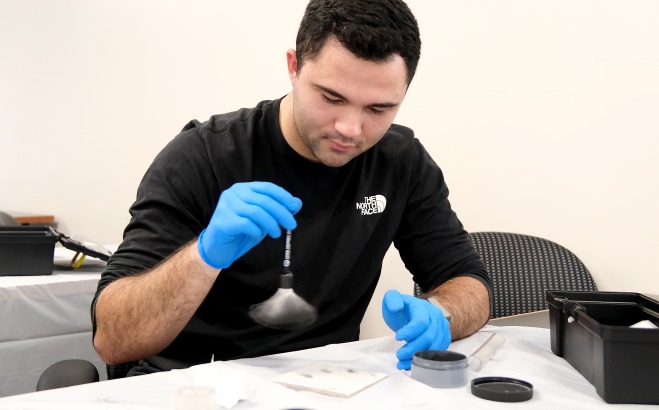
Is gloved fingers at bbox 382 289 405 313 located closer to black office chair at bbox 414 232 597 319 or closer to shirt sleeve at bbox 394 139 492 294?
shirt sleeve at bbox 394 139 492 294

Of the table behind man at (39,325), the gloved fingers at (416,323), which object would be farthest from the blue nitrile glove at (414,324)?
the table behind man at (39,325)

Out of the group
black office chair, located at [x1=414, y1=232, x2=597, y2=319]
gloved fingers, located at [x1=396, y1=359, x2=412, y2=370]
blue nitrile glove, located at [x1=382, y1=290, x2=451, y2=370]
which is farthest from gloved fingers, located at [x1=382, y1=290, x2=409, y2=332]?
black office chair, located at [x1=414, y1=232, x2=597, y2=319]

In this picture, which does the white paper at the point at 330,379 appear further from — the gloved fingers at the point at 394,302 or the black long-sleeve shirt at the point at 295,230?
the black long-sleeve shirt at the point at 295,230

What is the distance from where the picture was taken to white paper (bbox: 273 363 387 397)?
91 cm

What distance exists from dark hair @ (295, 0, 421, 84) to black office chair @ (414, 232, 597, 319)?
75cm

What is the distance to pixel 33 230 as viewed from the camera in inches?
78.7

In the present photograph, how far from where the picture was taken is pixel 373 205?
4.83 ft

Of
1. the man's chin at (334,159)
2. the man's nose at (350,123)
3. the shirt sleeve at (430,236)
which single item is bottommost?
the shirt sleeve at (430,236)

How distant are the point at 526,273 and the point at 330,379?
1027 millimetres

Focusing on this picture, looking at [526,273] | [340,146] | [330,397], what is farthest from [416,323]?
[526,273]

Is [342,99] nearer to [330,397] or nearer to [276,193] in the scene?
[276,193]

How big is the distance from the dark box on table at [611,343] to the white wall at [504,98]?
2.70 ft

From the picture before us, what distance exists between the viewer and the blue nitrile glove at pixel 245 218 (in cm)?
100

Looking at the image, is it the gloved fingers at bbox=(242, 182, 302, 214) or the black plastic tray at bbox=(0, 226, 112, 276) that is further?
the black plastic tray at bbox=(0, 226, 112, 276)
